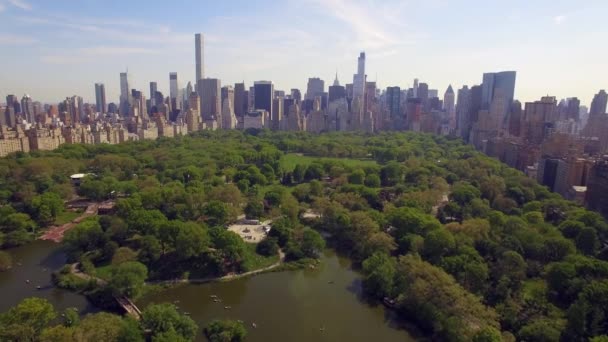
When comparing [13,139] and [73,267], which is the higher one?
[13,139]

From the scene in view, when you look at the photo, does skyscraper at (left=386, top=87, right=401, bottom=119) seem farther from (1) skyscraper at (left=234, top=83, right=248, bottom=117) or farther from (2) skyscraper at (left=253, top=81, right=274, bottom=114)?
(1) skyscraper at (left=234, top=83, right=248, bottom=117)

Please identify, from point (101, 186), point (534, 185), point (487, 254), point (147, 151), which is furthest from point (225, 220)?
point (147, 151)

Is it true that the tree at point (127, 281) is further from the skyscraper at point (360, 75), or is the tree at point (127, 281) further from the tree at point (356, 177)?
the skyscraper at point (360, 75)

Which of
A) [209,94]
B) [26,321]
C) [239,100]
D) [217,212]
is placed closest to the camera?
[26,321]

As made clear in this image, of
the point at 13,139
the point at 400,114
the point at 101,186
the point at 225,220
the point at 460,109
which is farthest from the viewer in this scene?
the point at 400,114

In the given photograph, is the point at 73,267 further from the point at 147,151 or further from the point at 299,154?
the point at 299,154

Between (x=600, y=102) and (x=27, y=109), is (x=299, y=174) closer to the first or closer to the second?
(x=600, y=102)

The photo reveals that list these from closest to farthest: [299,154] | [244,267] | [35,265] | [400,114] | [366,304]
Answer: [366,304] < [244,267] < [35,265] < [299,154] < [400,114]

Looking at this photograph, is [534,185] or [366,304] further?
[534,185]

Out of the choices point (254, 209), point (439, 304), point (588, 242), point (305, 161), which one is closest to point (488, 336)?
point (439, 304)
